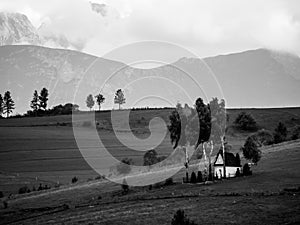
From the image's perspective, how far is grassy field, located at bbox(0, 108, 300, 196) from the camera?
98188 millimetres

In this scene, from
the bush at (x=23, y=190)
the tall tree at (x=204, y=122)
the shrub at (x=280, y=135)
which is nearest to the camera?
the tall tree at (x=204, y=122)

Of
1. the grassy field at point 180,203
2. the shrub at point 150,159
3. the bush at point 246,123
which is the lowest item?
the grassy field at point 180,203

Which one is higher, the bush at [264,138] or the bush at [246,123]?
the bush at [246,123]

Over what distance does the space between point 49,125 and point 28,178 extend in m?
72.5

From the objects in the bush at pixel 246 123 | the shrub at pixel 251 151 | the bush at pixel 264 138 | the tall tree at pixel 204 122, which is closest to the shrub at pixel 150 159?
the tall tree at pixel 204 122

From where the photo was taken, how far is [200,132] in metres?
73.0

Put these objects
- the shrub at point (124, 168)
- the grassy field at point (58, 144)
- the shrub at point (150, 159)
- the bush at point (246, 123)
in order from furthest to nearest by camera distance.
Answer: the bush at point (246, 123), the shrub at point (150, 159), the grassy field at point (58, 144), the shrub at point (124, 168)

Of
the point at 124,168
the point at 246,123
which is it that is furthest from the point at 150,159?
the point at 246,123

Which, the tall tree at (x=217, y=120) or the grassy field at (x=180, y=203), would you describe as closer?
the grassy field at (x=180, y=203)

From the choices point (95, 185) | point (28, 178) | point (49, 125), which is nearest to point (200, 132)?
point (95, 185)

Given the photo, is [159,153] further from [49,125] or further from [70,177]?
[49,125]

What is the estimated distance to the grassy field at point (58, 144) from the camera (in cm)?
9819

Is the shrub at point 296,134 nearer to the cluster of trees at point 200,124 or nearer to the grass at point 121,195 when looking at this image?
the grass at point 121,195

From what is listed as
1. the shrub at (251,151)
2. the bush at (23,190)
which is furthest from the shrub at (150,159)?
the shrub at (251,151)
